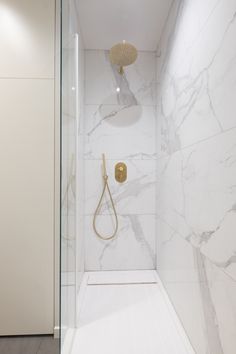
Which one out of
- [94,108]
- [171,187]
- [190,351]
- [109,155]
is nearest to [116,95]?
[94,108]

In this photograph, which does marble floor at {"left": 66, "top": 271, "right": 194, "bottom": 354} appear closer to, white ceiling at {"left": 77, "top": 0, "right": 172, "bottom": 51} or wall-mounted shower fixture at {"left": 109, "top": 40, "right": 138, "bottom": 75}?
wall-mounted shower fixture at {"left": 109, "top": 40, "right": 138, "bottom": 75}

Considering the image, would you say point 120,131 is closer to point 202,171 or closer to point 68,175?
point 68,175

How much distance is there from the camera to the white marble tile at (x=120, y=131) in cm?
260

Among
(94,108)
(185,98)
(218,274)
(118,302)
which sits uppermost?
(94,108)

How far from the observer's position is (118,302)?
6.61ft

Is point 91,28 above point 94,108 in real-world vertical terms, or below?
above

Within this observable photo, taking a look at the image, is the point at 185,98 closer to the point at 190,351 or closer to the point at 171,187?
the point at 171,187

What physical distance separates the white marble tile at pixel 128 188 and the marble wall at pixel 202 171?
0.55 m

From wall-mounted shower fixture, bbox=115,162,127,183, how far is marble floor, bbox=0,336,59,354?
1504mm

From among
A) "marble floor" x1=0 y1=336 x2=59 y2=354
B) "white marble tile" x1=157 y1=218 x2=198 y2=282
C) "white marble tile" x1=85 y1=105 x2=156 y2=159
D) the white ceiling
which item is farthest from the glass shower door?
"white marble tile" x1=85 y1=105 x2=156 y2=159

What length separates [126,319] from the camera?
1.77 metres

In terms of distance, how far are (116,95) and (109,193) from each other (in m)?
1.05

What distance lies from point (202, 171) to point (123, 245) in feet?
5.20

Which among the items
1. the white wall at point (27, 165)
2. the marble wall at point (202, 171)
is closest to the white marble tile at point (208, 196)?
the marble wall at point (202, 171)
